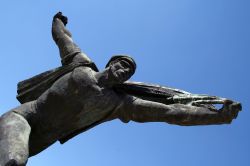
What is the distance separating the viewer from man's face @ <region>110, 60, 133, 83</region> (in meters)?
9.01

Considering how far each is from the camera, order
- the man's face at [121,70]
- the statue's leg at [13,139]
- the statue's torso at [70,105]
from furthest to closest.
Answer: the man's face at [121,70] → the statue's torso at [70,105] → the statue's leg at [13,139]

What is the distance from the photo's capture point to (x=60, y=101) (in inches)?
351

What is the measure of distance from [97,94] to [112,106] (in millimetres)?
313

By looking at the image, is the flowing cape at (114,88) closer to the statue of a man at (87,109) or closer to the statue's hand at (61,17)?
the statue of a man at (87,109)

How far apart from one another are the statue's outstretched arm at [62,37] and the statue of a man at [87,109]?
36cm

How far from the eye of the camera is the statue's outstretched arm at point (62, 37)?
9.60 m

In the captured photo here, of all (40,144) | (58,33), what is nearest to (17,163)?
(40,144)

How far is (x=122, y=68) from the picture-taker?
9086 millimetres

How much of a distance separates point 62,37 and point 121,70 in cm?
138

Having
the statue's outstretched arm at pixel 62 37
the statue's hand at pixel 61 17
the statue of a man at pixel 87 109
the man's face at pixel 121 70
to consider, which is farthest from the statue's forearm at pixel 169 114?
the statue's hand at pixel 61 17

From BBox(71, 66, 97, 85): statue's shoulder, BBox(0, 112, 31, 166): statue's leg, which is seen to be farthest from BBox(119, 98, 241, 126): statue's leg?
BBox(0, 112, 31, 166): statue's leg

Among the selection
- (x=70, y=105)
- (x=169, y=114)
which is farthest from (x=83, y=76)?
(x=169, y=114)

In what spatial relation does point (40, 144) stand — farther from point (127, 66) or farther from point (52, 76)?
point (127, 66)

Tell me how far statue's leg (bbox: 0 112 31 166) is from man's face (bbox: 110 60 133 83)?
1551mm
